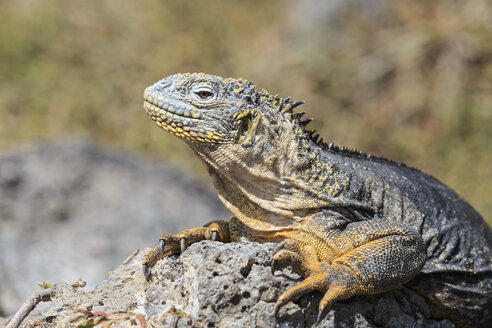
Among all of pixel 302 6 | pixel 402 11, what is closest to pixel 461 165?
pixel 402 11

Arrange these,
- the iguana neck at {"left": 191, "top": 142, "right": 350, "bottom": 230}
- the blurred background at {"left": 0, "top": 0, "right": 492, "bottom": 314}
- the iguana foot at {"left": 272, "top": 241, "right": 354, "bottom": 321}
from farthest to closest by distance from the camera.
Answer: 1. the blurred background at {"left": 0, "top": 0, "right": 492, "bottom": 314}
2. the iguana neck at {"left": 191, "top": 142, "right": 350, "bottom": 230}
3. the iguana foot at {"left": 272, "top": 241, "right": 354, "bottom": 321}

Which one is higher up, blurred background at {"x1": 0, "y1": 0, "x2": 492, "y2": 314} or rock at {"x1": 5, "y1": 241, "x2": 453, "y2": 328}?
blurred background at {"x1": 0, "y1": 0, "x2": 492, "y2": 314}

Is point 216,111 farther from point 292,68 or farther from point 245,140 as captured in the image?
point 292,68

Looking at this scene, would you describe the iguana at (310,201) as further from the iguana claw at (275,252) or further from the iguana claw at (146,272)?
the iguana claw at (275,252)

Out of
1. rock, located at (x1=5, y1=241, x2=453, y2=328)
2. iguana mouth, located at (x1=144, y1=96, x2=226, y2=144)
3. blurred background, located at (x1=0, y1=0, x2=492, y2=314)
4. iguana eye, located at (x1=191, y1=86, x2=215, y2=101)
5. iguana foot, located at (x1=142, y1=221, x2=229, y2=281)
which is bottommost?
rock, located at (x1=5, y1=241, x2=453, y2=328)

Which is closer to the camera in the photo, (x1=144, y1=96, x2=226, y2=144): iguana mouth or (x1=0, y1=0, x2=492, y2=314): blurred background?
(x1=144, y1=96, x2=226, y2=144): iguana mouth

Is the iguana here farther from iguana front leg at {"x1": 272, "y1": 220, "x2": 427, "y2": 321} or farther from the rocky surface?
the rocky surface

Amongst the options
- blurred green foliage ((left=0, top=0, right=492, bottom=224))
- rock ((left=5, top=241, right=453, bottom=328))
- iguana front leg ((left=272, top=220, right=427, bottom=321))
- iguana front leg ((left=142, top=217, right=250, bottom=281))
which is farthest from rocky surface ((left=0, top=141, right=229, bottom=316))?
iguana front leg ((left=272, top=220, right=427, bottom=321))
